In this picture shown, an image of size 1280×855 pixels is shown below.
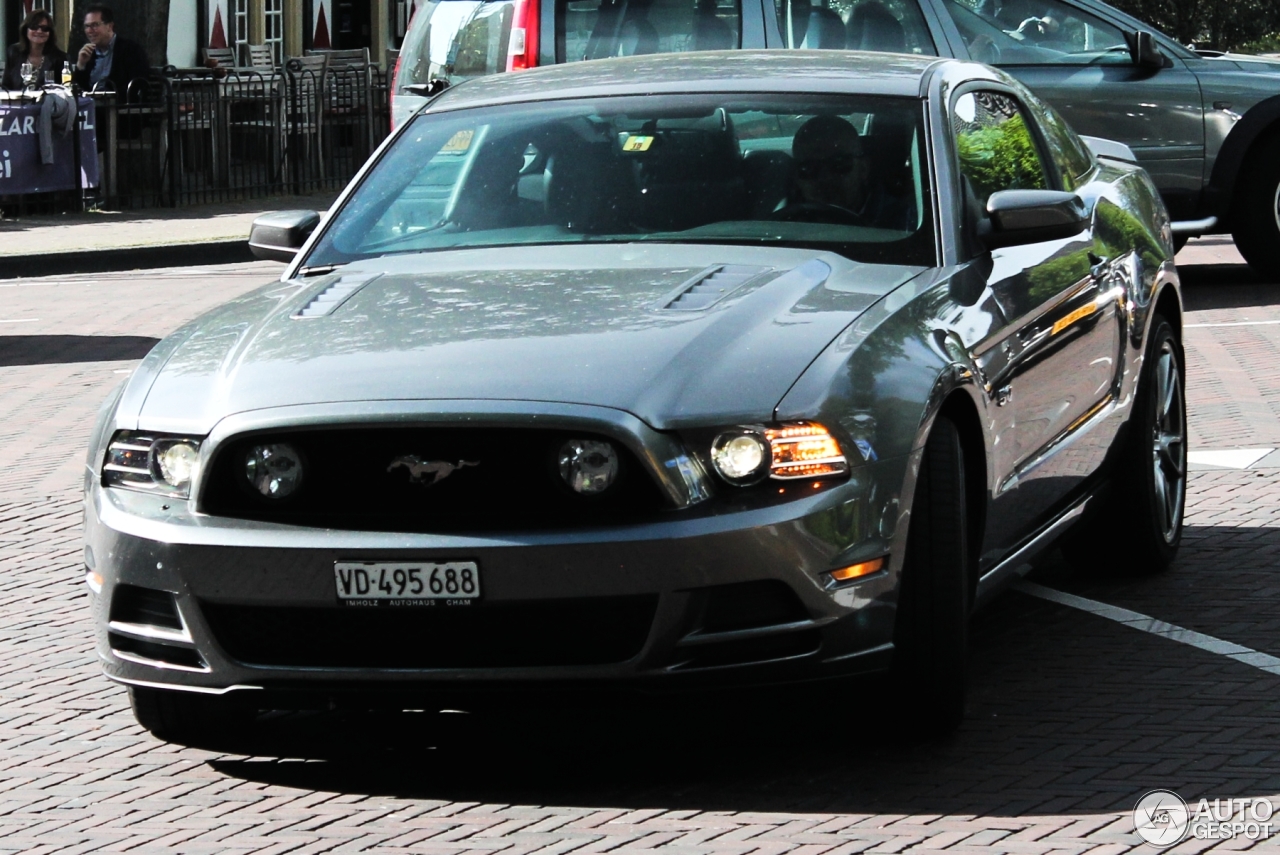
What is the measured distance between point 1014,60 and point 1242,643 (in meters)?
8.78

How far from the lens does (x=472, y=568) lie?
4.57m

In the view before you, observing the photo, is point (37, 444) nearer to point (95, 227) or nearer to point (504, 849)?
point (504, 849)

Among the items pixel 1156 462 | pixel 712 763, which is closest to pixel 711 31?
pixel 1156 462

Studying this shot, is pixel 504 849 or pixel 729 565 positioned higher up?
pixel 729 565

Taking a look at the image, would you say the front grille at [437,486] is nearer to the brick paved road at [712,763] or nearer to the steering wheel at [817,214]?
the brick paved road at [712,763]

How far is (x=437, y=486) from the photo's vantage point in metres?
4.68

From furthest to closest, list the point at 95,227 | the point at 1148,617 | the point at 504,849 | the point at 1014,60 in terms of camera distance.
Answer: the point at 95,227, the point at 1014,60, the point at 1148,617, the point at 504,849

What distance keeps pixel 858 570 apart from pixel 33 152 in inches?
687

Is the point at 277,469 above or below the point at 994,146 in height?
below

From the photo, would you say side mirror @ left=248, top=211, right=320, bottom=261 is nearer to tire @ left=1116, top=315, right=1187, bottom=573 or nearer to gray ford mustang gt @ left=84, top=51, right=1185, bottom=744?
gray ford mustang gt @ left=84, top=51, right=1185, bottom=744

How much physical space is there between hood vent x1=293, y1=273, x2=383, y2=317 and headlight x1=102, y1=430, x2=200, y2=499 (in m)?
0.56

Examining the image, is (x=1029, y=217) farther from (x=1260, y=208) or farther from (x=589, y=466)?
(x=1260, y=208)

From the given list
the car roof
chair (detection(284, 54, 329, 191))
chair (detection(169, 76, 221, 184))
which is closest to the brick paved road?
the car roof

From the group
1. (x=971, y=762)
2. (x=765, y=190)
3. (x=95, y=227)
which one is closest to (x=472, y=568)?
(x=971, y=762)
